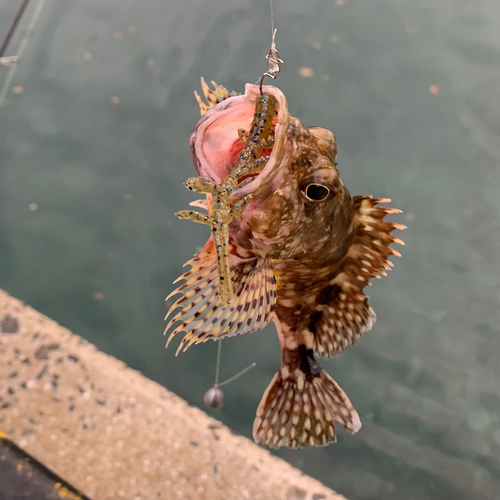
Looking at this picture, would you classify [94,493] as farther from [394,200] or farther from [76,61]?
[76,61]

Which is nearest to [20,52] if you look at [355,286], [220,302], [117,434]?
[117,434]

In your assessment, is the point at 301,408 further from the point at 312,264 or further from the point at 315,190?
the point at 315,190

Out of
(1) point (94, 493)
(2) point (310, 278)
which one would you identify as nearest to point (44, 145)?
(1) point (94, 493)

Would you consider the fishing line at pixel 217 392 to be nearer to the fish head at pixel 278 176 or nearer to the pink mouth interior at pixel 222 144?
the fish head at pixel 278 176

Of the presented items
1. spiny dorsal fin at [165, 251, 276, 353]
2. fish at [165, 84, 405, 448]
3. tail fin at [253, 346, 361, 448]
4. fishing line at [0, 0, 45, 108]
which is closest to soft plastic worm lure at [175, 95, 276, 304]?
fish at [165, 84, 405, 448]

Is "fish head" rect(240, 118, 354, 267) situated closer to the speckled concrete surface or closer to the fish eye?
the fish eye

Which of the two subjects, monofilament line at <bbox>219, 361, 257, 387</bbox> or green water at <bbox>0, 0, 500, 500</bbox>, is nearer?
green water at <bbox>0, 0, 500, 500</bbox>

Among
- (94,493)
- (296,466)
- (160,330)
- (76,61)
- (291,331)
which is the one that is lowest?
(94,493)
